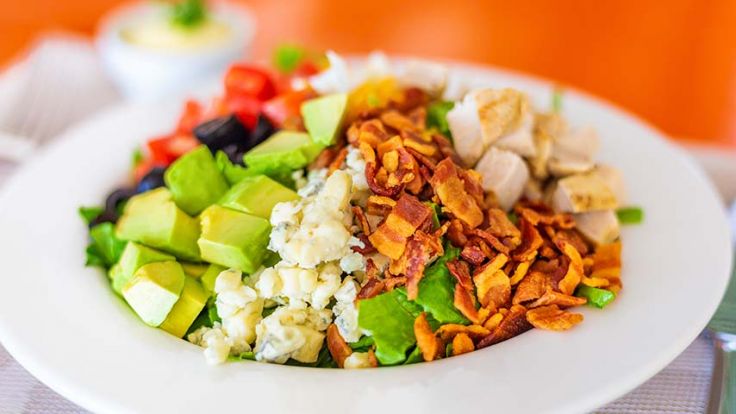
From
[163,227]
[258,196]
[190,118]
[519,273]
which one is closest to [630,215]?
[519,273]

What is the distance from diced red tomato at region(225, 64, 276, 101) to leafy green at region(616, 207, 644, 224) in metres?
1.09

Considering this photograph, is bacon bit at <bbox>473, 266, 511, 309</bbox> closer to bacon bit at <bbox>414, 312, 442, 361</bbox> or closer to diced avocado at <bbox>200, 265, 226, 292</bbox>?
bacon bit at <bbox>414, 312, 442, 361</bbox>

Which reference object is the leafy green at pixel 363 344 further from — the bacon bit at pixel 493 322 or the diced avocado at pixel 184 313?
the diced avocado at pixel 184 313

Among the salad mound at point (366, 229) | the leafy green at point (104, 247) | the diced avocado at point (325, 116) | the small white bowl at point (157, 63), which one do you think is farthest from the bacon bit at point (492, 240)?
the small white bowl at point (157, 63)

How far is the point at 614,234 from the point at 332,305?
0.75m

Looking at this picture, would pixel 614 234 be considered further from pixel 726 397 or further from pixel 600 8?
pixel 600 8

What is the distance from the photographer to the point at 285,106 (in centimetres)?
223

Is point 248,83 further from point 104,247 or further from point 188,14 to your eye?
point 188,14

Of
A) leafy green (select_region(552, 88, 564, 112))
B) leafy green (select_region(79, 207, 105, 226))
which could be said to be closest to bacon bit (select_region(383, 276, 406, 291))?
leafy green (select_region(79, 207, 105, 226))

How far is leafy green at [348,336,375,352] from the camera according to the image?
166 cm

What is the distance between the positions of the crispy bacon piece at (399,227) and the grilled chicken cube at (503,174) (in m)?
0.30

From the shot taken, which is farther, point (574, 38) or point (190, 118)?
point (574, 38)

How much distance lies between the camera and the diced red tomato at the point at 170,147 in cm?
225

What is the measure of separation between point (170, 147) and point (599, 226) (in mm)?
1228
